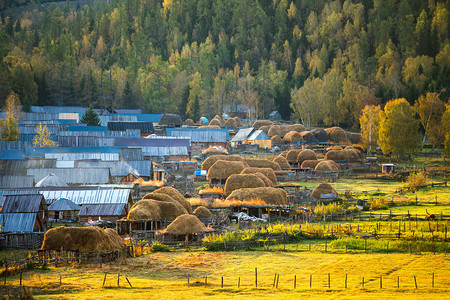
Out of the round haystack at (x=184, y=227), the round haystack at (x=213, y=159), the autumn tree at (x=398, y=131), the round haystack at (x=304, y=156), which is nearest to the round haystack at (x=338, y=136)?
the autumn tree at (x=398, y=131)

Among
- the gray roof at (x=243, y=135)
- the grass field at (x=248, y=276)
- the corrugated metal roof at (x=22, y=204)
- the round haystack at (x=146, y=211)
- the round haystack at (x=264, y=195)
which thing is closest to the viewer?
the grass field at (x=248, y=276)

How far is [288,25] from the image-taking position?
183000 millimetres

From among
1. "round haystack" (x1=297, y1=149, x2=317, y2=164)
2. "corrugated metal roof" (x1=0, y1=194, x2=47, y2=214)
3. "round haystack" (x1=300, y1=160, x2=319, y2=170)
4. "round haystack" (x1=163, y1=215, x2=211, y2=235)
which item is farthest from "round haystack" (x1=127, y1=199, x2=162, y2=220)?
"round haystack" (x1=297, y1=149, x2=317, y2=164)

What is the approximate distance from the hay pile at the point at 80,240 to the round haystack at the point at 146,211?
686cm

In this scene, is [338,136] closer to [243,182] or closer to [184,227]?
[243,182]

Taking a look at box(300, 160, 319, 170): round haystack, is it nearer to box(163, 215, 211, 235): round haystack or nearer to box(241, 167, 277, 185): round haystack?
box(241, 167, 277, 185): round haystack

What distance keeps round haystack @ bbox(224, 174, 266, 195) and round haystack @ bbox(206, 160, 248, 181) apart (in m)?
6.17

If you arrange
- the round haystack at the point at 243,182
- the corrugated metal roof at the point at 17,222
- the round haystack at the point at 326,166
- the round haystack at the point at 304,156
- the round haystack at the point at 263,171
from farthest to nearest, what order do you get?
the round haystack at the point at 304,156 < the round haystack at the point at 326,166 < the round haystack at the point at 263,171 < the round haystack at the point at 243,182 < the corrugated metal roof at the point at 17,222

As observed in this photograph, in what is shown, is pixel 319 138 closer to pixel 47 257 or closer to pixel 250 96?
pixel 250 96

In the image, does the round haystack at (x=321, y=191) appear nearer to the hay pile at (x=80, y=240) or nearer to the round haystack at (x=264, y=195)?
the round haystack at (x=264, y=195)

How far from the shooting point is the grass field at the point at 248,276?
2367 cm

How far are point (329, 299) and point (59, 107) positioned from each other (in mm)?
98261

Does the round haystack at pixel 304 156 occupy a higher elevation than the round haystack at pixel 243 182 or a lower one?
higher

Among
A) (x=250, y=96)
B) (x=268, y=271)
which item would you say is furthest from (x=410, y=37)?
(x=268, y=271)
